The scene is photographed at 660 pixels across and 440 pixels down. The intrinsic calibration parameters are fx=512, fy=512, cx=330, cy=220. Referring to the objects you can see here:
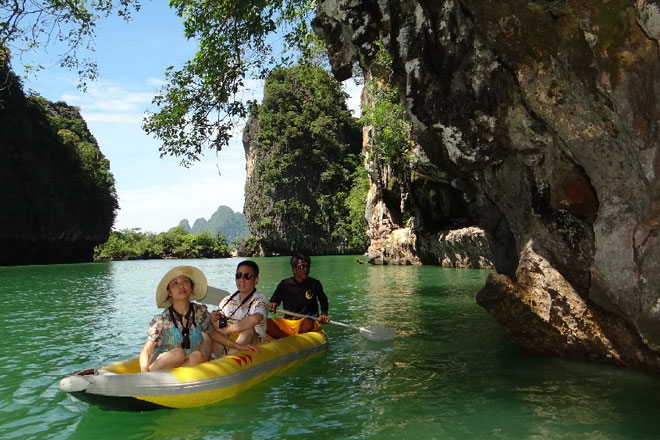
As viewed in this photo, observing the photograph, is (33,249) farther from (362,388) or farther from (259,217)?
(362,388)

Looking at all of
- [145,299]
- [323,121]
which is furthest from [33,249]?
[145,299]

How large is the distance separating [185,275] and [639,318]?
4.65 m

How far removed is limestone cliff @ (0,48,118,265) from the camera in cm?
4734

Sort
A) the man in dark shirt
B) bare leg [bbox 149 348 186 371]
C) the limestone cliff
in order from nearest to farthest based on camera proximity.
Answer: bare leg [bbox 149 348 186 371], the man in dark shirt, the limestone cliff

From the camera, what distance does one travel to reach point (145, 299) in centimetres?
1566

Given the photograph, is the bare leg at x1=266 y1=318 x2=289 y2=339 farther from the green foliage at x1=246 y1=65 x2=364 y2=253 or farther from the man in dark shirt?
the green foliage at x1=246 y1=65 x2=364 y2=253

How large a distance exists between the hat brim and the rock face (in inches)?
155

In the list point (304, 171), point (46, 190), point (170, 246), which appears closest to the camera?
point (46, 190)

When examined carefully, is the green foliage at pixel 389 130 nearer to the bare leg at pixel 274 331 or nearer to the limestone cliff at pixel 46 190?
the bare leg at pixel 274 331

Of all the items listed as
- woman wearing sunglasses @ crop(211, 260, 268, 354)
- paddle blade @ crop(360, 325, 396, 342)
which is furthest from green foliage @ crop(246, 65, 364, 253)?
woman wearing sunglasses @ crop(211, 260, 268, 354)

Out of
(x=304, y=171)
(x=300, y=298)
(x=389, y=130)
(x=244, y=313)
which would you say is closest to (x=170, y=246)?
(x=304, y=171)

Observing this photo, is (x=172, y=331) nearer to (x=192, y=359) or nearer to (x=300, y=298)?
(x=192, y=359)

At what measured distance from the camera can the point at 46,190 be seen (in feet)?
172

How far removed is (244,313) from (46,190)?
54246 mm
